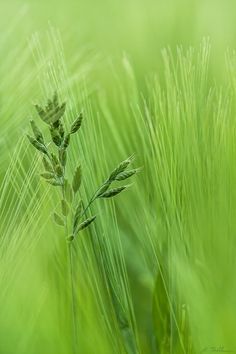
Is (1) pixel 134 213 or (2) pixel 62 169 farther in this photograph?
(1) pixel 134 213

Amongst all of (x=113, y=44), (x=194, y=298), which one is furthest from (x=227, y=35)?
(x=194, y=298)

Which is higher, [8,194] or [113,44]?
[113,44]

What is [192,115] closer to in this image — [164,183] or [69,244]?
[164,183]

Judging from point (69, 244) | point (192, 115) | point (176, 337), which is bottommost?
point (176, 337)

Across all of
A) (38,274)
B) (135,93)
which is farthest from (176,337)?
(135,93)

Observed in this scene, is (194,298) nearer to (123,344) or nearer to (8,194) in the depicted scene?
(123,344)

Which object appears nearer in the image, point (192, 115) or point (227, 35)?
point (192, 115)
